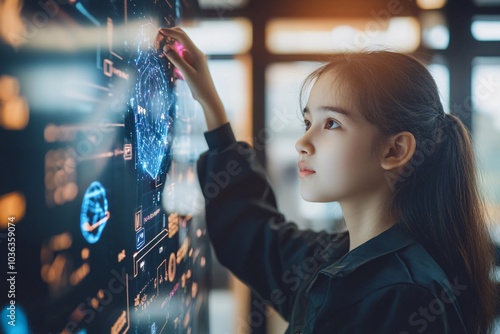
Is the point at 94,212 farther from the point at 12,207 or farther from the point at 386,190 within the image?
the point at 386,190

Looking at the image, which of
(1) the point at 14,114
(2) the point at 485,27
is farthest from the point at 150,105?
(2) the point at 485,27

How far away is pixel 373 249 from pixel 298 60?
139cm

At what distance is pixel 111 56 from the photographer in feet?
1.83

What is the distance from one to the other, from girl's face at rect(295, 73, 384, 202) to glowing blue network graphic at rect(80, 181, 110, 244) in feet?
1.59

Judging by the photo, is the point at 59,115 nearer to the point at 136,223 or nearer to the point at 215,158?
the point at 136,223

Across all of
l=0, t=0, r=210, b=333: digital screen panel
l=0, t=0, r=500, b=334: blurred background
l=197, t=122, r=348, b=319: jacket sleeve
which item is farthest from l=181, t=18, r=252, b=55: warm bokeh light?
l=0, t=0, r=210, b=333: digital screen panel

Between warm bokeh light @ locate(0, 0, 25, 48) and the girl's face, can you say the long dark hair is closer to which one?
the girl's face

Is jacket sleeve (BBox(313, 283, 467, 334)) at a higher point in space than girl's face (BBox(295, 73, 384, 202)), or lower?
lower

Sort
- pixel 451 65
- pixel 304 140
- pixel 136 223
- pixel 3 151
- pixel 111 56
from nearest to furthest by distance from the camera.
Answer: pixel 3 151 < pixel 111 56 < pixel 136 223 < pixel 304 140 < pixel 451 65

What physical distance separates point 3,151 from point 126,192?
0.29 meters

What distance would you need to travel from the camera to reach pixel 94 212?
507 mm

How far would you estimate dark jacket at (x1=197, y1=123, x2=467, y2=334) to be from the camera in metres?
0.78

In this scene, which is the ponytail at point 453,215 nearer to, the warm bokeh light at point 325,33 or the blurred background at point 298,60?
the blurred background at point 298,60

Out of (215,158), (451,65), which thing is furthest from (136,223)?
(451,65)
